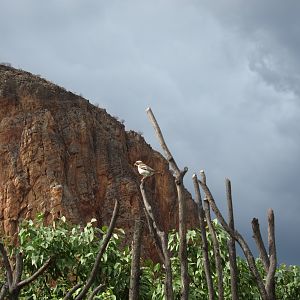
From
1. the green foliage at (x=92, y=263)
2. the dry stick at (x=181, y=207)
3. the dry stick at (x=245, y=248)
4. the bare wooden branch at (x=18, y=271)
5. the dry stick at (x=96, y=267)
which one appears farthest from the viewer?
the green foliage at (x=92, y=263)

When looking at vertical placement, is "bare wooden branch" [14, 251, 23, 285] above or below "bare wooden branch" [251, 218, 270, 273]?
below

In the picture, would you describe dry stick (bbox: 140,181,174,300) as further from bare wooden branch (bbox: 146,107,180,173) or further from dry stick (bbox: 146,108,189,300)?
bare wooden branch (bbox: 146,107,180,173)

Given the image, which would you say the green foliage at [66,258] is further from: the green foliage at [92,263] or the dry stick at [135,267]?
the dry stick at [135,267]

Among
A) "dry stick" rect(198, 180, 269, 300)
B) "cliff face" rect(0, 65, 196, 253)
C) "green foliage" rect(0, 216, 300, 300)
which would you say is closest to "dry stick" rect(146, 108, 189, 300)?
"dry stick" rect(198, 180, 269, 300)

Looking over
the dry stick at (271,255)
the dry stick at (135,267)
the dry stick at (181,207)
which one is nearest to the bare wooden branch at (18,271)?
the dry stick at (135,267)

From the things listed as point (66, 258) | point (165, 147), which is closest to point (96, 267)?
point (165, 147)

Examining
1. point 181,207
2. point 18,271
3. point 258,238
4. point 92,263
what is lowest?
point 18,271

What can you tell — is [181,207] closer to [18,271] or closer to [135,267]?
[135,267]

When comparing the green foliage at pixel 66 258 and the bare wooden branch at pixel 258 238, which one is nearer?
the bare wooden branch at pixel 258 238

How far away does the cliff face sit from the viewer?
2812cm

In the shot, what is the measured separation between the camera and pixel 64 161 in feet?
98.2

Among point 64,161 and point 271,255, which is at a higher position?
point 64,161

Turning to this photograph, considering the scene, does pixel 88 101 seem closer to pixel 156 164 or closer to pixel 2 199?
pixel 156 164

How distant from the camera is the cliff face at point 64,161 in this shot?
92.3 feet
